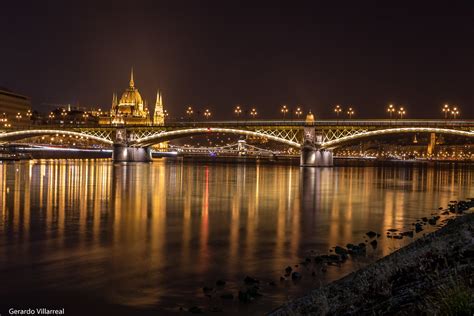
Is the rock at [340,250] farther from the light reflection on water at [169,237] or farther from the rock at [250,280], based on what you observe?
the rock at [250,280]

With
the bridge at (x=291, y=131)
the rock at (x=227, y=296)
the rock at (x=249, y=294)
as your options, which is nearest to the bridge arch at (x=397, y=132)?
the bridge at (x=291, y=131)

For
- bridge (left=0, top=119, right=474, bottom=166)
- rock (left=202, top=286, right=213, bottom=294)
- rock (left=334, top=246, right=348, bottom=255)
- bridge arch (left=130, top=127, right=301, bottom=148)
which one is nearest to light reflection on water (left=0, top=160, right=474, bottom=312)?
rock (left=202, top=286, right=213, bottom=294)

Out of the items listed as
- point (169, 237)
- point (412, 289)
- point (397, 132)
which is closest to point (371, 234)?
point (169, 237)

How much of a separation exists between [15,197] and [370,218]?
68.8 ft

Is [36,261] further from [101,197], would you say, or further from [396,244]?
[101,197]

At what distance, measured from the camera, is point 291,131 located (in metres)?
102

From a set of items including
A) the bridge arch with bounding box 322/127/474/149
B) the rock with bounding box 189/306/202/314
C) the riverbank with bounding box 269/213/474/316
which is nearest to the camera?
the riverbank with bounding box 269/213/474/316

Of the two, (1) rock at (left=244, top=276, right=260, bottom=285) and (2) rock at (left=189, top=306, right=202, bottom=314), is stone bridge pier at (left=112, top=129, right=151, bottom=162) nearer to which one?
(1) rock at (left=244, top=276, right=260, bottom=285)

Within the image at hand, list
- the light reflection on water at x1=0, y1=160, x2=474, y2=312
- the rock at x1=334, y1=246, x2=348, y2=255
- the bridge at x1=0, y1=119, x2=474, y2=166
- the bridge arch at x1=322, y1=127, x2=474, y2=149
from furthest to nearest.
Answer: the bridge at x1=0, y1=119, x2=474, y2=166 < the bridge arch at x1=322, y1=127, x2=474, y2=149 < the rock at x1=334, y1=246, x2=348, y2=255 < the light reflection on water at x1=0, y1=160, x2=474, y2=312

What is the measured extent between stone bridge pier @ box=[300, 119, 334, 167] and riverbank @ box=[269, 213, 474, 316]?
87.2m

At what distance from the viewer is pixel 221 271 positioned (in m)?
16.7

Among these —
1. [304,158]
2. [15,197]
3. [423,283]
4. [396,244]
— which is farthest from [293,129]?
[423,283]

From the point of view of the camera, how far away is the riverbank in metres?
6.93

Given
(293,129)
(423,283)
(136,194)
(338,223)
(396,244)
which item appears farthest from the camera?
(293,129)
